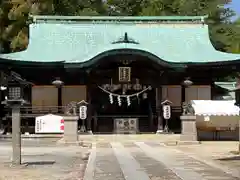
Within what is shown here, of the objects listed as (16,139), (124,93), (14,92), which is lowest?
(16,139)

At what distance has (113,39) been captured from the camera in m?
32.1

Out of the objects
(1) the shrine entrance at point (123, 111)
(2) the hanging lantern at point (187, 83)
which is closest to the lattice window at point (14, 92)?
(1) the shrine entrance at point (123, 111)

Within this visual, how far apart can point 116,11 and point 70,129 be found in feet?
89.3

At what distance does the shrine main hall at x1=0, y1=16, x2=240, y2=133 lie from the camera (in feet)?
90.5

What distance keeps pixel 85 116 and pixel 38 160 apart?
11.2m

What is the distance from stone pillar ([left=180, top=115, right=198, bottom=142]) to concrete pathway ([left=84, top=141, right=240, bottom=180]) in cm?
537

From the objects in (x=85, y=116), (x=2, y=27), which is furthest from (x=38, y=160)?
(x=2, y=27)

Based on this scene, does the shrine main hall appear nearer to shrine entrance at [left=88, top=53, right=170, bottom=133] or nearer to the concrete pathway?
shrine entrance at [left=88, top=53, right=170, bottom=133]

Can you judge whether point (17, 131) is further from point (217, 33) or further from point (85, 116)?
point (217, 33)

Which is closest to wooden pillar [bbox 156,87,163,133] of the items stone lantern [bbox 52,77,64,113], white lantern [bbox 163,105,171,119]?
white lantern [bbox 163,105,171,119]

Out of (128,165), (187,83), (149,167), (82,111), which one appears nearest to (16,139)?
(128,165)

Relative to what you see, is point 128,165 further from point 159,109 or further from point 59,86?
point 59,86

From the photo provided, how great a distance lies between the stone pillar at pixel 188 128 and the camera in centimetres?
2328

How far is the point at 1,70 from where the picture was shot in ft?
91.6
